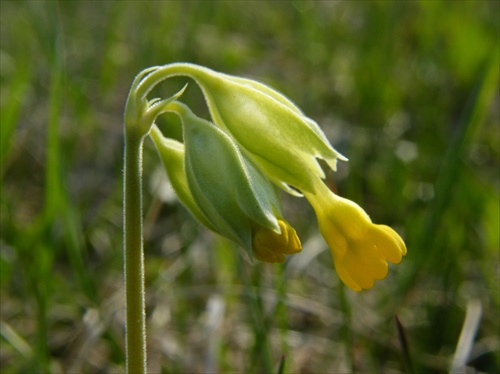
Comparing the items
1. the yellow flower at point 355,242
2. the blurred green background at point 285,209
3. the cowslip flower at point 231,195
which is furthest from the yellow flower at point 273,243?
the blurred green background at point 285,209

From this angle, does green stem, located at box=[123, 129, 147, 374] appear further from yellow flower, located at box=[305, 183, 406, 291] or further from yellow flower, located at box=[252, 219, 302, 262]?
yellow flower, located at box=[305, 183, 406, 291]

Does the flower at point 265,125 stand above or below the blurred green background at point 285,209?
above

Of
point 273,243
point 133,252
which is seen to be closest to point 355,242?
point 273,243

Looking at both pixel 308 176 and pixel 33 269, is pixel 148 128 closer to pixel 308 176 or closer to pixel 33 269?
pixel 308 176

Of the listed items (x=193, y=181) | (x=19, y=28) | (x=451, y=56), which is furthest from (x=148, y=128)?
(x=19, y=28)

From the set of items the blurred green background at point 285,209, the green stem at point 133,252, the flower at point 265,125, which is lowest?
the blurred green background at point 285,209

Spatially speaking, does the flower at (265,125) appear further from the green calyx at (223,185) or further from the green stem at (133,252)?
the green stem at (133,252)
